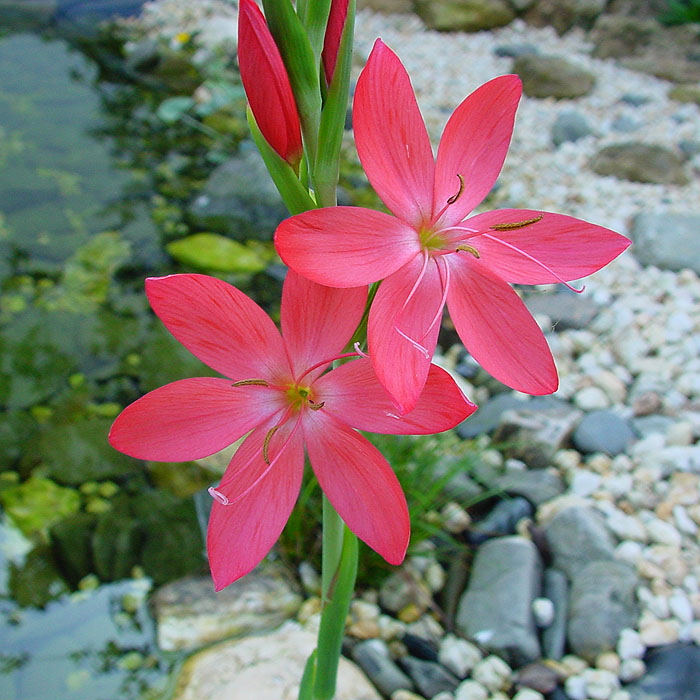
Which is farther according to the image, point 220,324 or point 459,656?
point 459,656

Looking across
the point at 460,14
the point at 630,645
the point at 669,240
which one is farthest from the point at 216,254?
the point at 460,14

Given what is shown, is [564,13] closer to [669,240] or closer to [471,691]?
[669,240]

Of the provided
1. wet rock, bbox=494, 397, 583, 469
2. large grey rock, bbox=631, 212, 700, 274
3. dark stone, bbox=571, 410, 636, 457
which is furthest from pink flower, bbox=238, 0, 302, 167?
large grey rock, bbox=631, 212, 700, 274

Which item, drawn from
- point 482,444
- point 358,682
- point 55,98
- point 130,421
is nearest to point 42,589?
point 358,682

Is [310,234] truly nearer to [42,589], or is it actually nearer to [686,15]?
[42,589]

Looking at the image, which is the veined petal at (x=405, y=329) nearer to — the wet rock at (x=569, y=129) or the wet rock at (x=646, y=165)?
the wet rock at (x=646, y=165)

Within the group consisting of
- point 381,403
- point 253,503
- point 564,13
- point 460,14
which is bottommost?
point 460,14

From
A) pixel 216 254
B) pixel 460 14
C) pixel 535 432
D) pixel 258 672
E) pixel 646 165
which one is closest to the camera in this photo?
pixel 258 672
